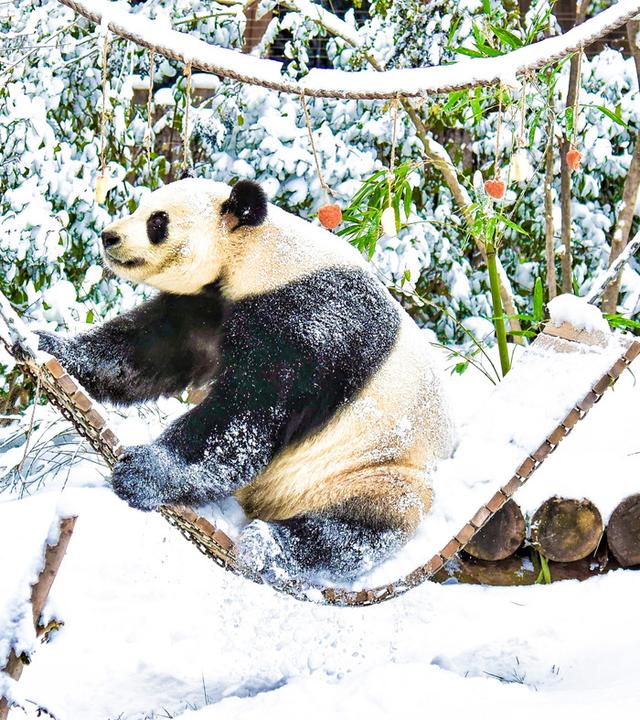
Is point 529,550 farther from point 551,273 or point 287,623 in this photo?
point 551,273

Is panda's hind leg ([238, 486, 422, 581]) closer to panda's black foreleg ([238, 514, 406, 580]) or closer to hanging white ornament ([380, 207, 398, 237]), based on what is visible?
panda's black foreleg ([238, 514, 406, 580])

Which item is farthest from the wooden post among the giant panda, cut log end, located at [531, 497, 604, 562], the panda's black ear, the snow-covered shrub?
the snow-covered shrub

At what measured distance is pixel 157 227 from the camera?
6.51ft

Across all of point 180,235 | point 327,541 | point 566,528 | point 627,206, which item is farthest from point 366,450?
point 627,206

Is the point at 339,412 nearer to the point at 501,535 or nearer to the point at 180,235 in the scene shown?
the point at 180,235

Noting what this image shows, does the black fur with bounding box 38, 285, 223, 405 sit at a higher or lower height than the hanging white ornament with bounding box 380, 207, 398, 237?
lower

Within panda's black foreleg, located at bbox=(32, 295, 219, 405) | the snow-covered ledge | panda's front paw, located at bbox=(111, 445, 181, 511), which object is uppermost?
the snow-covered ledge

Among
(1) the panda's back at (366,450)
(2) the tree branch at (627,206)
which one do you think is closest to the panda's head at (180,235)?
(1) the panda's back at (366,450)

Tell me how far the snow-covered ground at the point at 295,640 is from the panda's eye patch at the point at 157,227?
571 millimetres

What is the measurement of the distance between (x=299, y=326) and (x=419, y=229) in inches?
96.8

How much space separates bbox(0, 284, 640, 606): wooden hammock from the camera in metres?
1.63

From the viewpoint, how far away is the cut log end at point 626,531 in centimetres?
266

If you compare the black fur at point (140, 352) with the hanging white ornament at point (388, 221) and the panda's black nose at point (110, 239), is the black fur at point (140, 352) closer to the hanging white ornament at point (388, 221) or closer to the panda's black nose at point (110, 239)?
the panda's black nose at point (110, 239)

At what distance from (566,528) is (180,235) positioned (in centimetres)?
140
